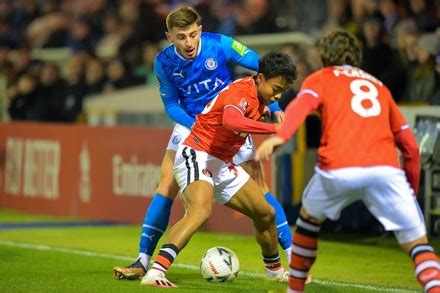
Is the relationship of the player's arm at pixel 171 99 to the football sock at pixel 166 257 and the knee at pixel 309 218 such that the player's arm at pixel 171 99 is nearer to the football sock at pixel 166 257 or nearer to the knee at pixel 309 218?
the football sock at pixel 166 257

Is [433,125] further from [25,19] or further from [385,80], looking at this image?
[25,19]

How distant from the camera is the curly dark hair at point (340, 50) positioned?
680 centimetres

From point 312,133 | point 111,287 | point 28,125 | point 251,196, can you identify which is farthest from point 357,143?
point 28,125

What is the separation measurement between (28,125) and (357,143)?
9.59 metres

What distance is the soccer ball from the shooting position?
326 inches

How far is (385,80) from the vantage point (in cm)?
1332

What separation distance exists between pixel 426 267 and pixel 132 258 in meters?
4.35

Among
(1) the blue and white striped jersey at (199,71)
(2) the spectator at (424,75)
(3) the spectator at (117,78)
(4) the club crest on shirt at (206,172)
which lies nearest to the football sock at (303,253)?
(4) the club crest on shirt at (206,172)

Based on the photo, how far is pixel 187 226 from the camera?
7.85 m

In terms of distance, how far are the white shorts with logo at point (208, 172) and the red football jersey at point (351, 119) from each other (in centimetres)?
150

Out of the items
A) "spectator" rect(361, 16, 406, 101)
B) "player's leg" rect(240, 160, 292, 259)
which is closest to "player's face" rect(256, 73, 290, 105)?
"player's leg" rect(240, 160, 292, 259)

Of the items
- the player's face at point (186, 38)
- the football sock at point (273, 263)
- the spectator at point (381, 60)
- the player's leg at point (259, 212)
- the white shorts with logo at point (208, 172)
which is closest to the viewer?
the white shorts with logo at point (208, 172)

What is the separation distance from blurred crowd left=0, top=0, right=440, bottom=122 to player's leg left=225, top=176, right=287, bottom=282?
14.3 ft

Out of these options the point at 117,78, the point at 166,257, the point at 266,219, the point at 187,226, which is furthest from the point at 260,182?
the point at 117,78
